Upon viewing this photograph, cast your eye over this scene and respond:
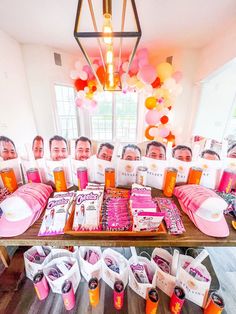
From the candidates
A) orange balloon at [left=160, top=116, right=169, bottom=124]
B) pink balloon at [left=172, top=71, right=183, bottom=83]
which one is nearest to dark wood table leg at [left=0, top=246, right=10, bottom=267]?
orange balloon at [left=160, top=116, right=169, bottom=124]

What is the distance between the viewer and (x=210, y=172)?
3.16ft

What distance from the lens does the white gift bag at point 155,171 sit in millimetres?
940

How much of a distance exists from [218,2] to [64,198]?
2504 millimetres

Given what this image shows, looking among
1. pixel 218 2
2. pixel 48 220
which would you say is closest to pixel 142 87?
pixel 218 2

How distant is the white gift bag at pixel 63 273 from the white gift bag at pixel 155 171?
749 millimetres

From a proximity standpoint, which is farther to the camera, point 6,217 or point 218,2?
point 218,2

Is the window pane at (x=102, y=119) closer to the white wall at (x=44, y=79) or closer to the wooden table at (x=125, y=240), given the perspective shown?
the white wall at (x=44, y=79)

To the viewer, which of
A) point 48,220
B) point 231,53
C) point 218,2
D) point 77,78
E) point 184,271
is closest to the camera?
point 48,220

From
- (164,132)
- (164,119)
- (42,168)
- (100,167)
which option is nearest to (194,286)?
(100,167)

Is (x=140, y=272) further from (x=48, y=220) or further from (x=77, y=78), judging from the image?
(x=77, y=78)

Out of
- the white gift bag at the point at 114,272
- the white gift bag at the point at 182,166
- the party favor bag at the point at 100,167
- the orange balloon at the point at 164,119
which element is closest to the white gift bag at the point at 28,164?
the party favor bag at the point at 100,167

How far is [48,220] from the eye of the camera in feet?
2.41

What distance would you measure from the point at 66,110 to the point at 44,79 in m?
0.80

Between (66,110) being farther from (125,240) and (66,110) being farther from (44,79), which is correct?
(125,240)
